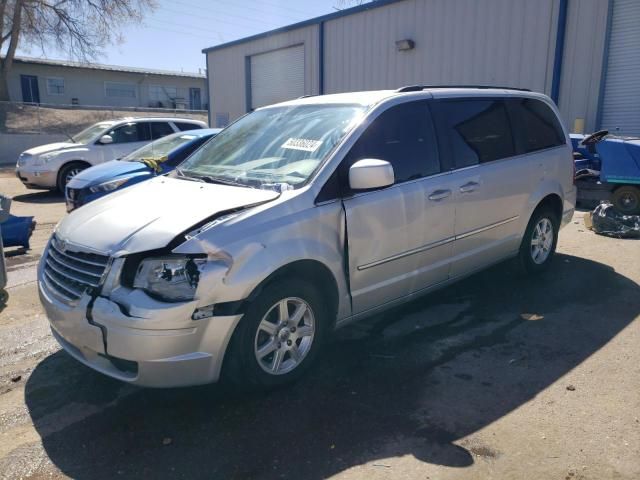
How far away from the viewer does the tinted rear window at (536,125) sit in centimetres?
523

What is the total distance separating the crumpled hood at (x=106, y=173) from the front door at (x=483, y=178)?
5.11 meters

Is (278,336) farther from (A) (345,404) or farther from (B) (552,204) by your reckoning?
(B) (552,204)

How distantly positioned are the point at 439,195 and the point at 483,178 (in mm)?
662

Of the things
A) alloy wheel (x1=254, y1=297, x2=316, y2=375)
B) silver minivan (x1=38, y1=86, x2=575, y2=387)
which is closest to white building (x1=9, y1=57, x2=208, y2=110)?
silver minivan (x1=38, y1=86, x2=575, y2=387)

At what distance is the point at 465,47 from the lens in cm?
1354

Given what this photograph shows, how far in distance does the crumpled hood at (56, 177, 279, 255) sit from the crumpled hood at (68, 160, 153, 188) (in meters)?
4.37

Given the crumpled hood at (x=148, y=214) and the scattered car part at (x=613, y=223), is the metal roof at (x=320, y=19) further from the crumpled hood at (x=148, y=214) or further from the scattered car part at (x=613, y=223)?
the crumpled hood at (x=148, y=214)

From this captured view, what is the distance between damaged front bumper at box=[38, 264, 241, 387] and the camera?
111 inches

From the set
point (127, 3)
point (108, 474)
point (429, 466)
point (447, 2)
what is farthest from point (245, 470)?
point (127, 3)

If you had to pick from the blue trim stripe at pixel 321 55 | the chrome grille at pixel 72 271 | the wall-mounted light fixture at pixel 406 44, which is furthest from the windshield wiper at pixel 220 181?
the blue trim stripe at pixel 321 55

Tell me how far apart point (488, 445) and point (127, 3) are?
36.0 m

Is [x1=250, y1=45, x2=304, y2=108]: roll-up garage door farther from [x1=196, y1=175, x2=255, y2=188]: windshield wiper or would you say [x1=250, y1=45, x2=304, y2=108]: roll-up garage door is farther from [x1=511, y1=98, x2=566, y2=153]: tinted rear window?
[x1=196, y1=175, x2=255, y2=188]: windshield wiper

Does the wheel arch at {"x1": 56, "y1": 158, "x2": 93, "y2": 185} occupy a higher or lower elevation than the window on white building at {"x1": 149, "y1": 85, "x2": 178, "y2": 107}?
lower

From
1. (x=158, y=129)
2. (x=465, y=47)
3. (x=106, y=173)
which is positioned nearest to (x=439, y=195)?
(x=106, y=173)
